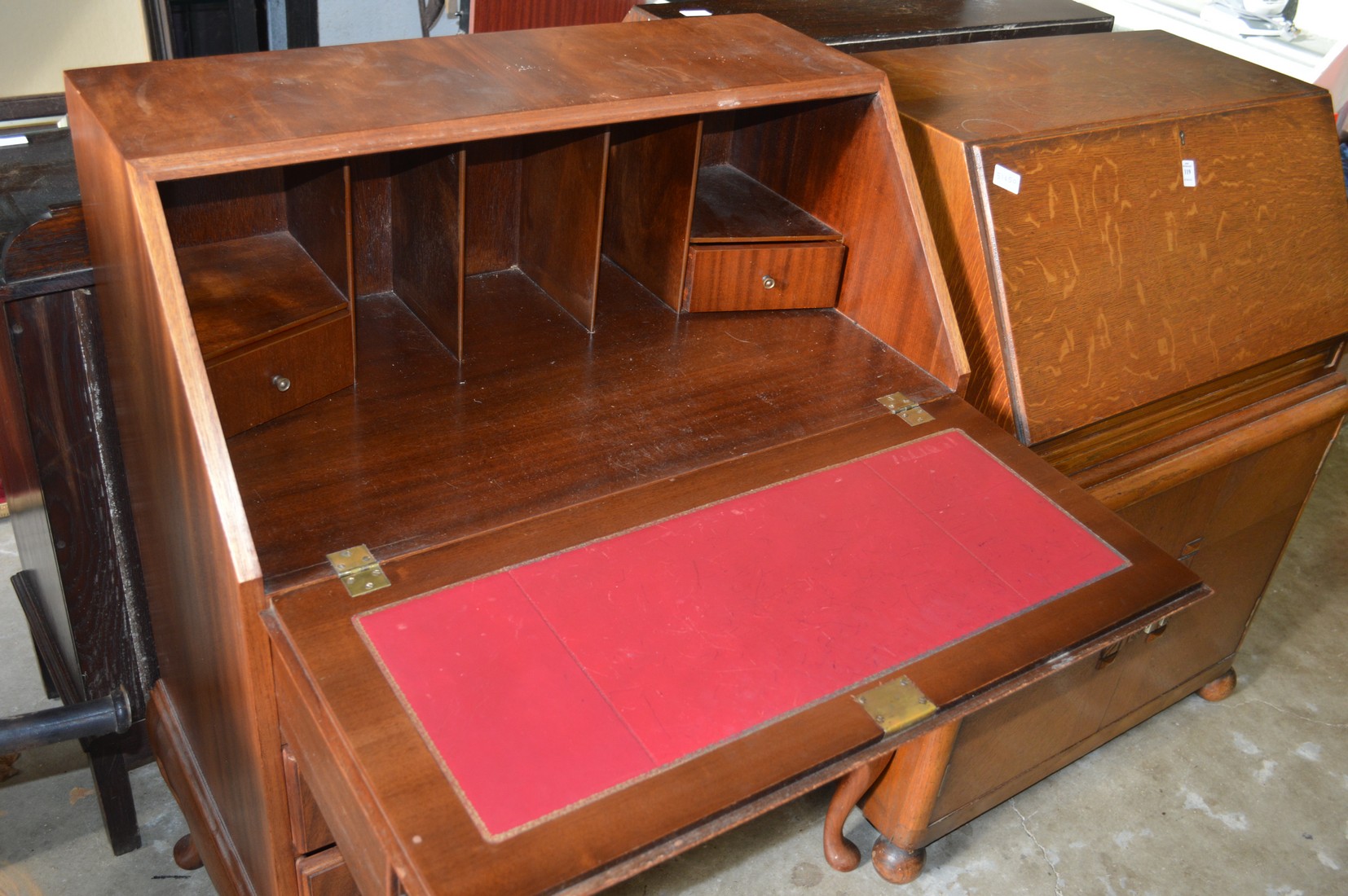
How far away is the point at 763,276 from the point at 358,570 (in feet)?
2.80

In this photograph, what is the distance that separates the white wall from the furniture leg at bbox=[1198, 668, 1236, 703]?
2.99 m

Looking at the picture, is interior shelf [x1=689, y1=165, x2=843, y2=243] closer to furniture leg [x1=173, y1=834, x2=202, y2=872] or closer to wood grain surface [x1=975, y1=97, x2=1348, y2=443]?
wood grain surface [x1=975, y1=97, x2=1348, y2=443]

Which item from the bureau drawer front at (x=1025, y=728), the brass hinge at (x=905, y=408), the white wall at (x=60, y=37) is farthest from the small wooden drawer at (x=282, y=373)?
the white wall at (x=60, y=37)

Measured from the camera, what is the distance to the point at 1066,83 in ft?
6.74

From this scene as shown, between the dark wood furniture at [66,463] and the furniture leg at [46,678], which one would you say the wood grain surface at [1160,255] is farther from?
the furniture leg at [46,678]

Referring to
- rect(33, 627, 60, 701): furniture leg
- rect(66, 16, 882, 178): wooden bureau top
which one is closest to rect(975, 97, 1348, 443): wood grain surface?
rect(66, 16, 882, 178): wooden bureau top

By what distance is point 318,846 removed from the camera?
4.85 feet

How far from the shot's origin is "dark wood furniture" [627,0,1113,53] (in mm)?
2197

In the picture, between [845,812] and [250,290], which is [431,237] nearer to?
[250,290]

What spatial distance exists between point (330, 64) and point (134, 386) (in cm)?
47

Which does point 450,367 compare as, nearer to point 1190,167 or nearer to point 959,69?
point 959,69

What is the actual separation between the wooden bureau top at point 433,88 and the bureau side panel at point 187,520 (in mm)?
62

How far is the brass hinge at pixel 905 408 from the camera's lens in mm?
1596

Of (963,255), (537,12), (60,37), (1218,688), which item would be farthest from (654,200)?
(60,37)
